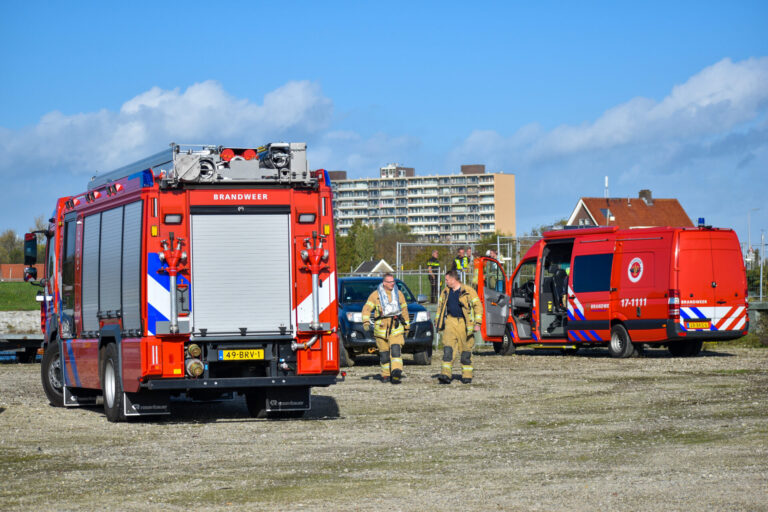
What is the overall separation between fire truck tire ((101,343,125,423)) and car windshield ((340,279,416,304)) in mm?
10295

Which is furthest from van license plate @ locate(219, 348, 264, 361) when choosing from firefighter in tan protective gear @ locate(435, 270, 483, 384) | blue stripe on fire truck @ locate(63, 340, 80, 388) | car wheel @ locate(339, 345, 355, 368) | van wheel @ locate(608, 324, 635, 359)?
van wheel @ locate(608, 324, 635, 359)

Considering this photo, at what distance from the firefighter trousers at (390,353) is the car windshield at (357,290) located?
14.1 feet

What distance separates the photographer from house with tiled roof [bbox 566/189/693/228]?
115312 mm

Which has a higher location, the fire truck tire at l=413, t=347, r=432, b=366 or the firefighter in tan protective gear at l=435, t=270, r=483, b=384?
the firefighter in tan protective gear at l=435, t=270, r=483, b=384

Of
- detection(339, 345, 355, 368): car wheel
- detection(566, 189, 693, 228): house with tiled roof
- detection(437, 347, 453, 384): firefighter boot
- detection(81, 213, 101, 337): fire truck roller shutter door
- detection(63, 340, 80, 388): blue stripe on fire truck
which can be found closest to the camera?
detection(81, 213, 101, 337): fire truck roller shutter door

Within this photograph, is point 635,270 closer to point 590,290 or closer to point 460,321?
point 590,290

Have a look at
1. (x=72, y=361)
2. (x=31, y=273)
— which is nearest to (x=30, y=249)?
(x=31, y=273)

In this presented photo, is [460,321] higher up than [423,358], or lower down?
higher up

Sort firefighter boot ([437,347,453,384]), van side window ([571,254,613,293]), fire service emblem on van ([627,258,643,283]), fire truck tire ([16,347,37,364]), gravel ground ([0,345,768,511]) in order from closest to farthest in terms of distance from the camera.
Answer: gravel ground ([0,345,768,511])
firefighter boot ([437,347,453,384])
fire service emblem on van ([627,258,643,283])
van side window ([571,254,613,293])
fire truck tire ([16,347,37,364])

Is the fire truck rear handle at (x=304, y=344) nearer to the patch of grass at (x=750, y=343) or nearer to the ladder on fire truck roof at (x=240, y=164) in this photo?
the ladder on fire truck roof at (x=240, y=164)

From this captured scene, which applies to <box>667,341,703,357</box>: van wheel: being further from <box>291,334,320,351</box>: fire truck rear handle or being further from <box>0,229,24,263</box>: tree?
<box>0,229,24,263</box>: tree

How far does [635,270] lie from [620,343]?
66.4 inches

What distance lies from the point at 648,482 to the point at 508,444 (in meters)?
2.71

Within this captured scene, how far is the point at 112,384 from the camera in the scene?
15172 millimetres
